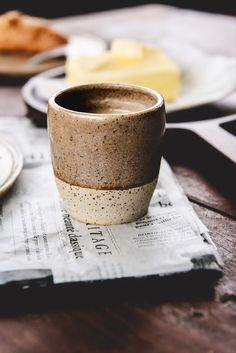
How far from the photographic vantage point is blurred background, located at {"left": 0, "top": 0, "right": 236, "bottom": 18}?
258 centimetres

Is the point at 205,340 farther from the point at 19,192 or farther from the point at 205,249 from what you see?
the point at 19,192

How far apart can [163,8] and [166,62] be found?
76cm

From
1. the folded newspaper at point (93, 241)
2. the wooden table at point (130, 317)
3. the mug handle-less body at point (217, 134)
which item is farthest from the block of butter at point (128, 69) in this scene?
the wooden table at point (130, 317)

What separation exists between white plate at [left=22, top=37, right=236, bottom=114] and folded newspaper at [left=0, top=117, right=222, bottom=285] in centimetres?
27

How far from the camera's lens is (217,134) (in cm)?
74

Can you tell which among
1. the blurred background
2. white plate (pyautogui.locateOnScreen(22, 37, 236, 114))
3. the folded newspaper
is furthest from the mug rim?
the blurred background

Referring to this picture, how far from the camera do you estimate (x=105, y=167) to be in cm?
55

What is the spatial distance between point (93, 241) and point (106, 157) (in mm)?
81

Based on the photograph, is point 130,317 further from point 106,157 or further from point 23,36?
point 23,36

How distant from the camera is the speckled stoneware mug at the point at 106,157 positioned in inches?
21.0

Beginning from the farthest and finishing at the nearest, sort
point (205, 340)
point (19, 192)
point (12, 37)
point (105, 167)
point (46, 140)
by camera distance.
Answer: point (12, 37) < point (46, 140) < point (19, 192) < point (105, 167) < point (205, 340)

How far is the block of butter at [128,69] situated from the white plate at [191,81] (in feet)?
0.10

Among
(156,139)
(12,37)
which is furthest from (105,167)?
(12,37)

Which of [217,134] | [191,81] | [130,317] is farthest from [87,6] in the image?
[130,317]
